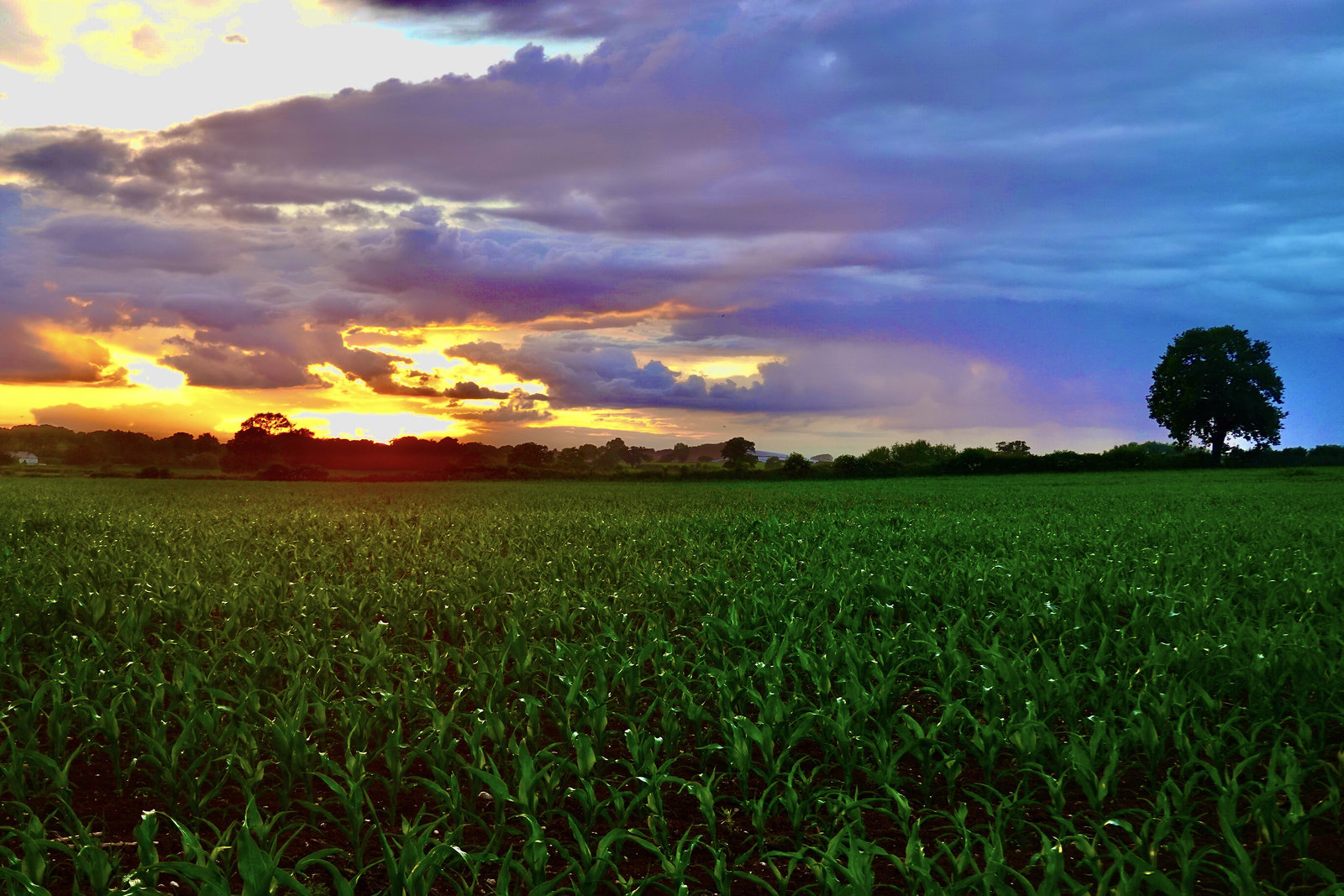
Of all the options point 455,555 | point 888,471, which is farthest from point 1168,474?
point 455,555

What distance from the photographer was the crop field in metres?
3.26

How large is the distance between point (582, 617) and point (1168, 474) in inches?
1804

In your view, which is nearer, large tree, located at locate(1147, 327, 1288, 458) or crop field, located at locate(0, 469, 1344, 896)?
crop field, located at locate(0, 469, 1344, 896)

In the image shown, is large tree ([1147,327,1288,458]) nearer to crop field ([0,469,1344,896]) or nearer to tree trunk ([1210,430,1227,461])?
tree trunk ([1210,430,1227,461])

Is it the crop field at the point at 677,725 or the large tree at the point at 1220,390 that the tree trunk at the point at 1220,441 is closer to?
the large tree at the point at 1220,390

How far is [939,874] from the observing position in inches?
127

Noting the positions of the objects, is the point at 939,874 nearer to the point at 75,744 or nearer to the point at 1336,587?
the point at 75,744

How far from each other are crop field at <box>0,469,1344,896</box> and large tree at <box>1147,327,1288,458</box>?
60.2 meters

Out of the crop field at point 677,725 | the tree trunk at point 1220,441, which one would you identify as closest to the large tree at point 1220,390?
the tree trunk at point 1220,441

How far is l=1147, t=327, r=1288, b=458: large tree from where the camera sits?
6000 cm

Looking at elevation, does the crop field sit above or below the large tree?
below

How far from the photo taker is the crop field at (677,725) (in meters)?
3.26

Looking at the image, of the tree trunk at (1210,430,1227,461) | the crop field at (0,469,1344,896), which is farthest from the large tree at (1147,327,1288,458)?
the crop field at (0,469,1344,896)

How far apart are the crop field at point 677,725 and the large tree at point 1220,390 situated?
60.2 m
